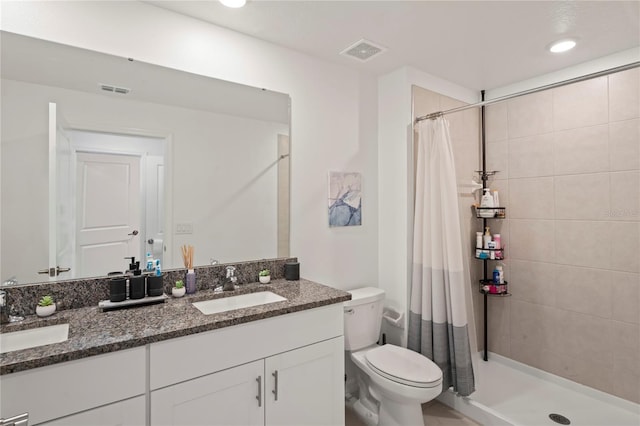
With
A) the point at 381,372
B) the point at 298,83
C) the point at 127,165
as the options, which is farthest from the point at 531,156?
the point at 127,165

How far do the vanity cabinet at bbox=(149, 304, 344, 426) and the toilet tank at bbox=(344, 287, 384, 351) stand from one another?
44cm

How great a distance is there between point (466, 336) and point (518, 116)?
1.88m

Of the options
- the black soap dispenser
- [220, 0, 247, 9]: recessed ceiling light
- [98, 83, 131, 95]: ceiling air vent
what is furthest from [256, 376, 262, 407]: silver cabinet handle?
[220, 0, 247, 9]: recessed ceiling light

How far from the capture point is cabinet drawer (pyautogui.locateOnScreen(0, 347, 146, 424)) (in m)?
1.00

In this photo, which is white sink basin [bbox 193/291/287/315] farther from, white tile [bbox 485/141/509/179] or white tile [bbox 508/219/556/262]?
white tile [bbox 485/141/509/179]

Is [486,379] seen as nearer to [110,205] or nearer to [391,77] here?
[391,77]

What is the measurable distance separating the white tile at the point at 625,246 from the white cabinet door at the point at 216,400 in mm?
2460

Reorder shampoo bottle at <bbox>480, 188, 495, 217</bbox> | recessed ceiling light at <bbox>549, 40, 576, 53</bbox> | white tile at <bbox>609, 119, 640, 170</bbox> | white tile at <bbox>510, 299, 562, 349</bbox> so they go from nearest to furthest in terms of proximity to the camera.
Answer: recessed ceiling light at <bbox>549, 40, 576, 53</bbox>
white tile at <bbox>609, 119, 640, 170</bbox>
white tile at <bbox>510, 299, 562, 349</bbox>
shampoo bottle at <bbox>480, 188, 495, 217</bbox>

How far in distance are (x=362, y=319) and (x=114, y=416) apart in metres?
1.50

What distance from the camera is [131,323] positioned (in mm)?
1300

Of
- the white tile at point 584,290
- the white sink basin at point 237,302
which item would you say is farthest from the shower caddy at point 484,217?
the white sink basin at point 237,302

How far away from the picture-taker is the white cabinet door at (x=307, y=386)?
4.94 ft

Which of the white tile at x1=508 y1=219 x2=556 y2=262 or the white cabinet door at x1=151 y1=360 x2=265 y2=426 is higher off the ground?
the white tile at x1=508 y1=219 x2=556 y2=262

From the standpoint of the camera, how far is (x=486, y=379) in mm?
2672
